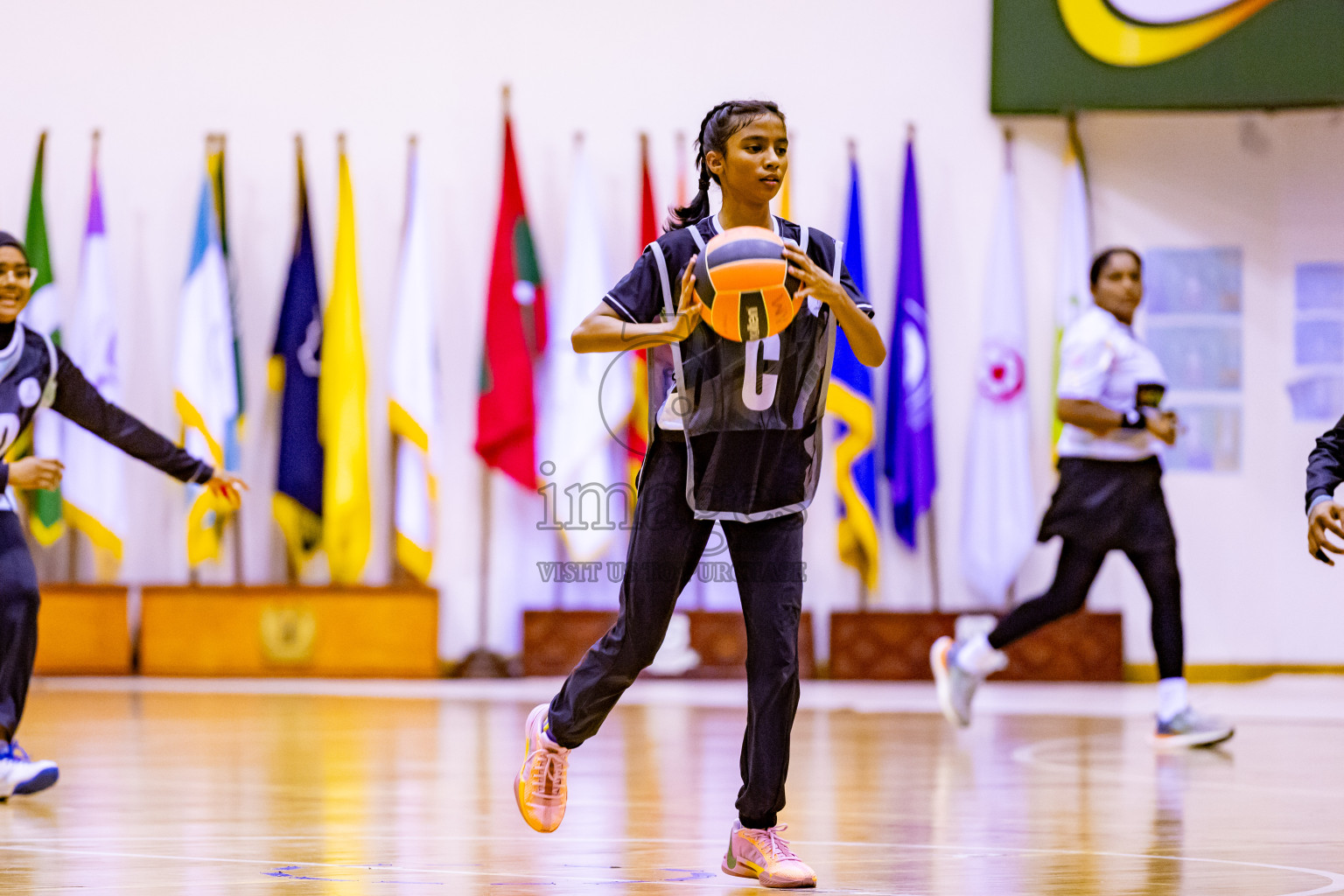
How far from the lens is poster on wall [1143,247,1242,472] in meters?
7.21

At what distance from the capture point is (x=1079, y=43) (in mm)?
6891

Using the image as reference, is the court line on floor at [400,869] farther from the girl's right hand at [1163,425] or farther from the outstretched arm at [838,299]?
the girl's right hand at [1163,425]

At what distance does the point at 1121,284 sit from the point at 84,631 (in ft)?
15.8

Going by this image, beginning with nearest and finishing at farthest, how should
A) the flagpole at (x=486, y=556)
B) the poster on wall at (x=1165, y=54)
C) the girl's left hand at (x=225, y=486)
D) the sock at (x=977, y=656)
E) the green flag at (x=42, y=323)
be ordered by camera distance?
the girl's left hand at (x=225, y=486), the sock at (x=977, y=656), the poster on wall at (x=1165, y=54), the green flag at (x=42, y=323), the flagpole at (x=486, y=556)

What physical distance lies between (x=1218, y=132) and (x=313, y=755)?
521 cm

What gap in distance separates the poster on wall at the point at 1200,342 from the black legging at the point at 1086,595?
8.53 feet

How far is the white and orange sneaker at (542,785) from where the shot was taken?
9.38 feet

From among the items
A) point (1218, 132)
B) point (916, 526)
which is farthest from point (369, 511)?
point (1218, 132)

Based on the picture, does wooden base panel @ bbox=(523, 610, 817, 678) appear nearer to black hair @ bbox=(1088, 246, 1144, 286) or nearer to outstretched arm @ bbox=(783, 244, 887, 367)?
black hair @ bbox=(1088, 246, 1144, 286)

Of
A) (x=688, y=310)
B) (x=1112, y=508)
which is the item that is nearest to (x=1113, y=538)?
(x=1112, y=508)

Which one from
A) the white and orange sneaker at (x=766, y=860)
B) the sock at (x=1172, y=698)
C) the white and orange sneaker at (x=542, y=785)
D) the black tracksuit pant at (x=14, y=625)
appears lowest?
the sock at (x=1172, y=698)

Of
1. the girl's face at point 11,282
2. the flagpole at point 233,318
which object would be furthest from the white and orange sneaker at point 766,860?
the flagpole at point 233,318

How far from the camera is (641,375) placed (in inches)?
272

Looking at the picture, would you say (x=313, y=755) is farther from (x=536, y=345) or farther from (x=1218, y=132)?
(x=1218, y=132)
